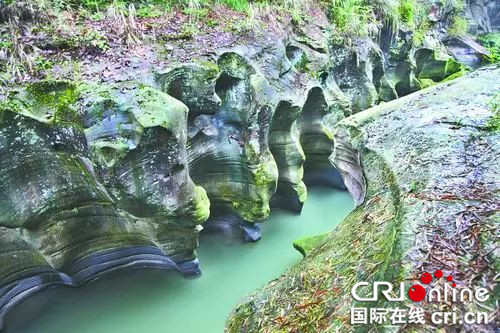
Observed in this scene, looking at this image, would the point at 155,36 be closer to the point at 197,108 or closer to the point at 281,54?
the point at 197,108

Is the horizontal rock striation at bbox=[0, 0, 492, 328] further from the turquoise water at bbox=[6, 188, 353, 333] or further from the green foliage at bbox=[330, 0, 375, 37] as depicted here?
the green foliage at bbox=[330, 0, 375, 37]

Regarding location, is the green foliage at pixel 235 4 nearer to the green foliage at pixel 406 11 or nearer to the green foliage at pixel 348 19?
the green foliage at pixel 348 19

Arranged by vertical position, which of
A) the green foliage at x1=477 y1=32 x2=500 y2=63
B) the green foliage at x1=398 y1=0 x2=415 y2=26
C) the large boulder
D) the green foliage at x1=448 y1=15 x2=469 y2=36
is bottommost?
the green foliage at x1=477 y1=32 x2=500 y2=63

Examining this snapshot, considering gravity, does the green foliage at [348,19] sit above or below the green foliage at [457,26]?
above

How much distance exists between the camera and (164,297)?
602 cm

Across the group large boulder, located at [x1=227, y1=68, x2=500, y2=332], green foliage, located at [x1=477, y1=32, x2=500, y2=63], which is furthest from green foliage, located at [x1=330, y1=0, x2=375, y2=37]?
green foliage, located at [x1=477, y1=32, x2=500, y2=63]

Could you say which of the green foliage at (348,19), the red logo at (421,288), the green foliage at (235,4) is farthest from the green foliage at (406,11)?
the red logo at (421,288)

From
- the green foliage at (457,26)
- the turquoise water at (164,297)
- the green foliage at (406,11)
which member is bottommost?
the turquoise water at (164,297)

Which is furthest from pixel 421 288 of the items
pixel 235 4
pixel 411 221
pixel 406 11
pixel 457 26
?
pixel 457 26

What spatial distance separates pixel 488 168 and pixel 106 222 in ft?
16.0

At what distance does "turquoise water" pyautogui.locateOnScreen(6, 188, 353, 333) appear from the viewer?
18.0ft

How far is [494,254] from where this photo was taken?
179cm

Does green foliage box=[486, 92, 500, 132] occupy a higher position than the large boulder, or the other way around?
green foliage box=[486, 92, 500, 132]

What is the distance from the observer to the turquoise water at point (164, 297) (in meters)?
5.50
